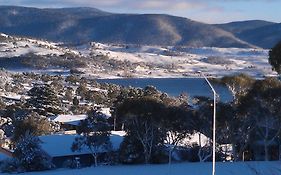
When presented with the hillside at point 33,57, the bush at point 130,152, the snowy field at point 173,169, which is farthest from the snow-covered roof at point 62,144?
the hillside at point 33,57

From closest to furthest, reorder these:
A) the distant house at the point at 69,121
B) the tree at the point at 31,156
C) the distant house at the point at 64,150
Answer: the tree at the point at 31,156, the distant house at the point at 64,150, the distant house at the point at 69,121

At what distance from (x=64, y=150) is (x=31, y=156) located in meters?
3.15

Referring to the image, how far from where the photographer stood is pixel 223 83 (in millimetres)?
37406

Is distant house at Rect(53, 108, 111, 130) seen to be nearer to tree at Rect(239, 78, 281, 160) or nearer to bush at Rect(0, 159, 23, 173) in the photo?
bush at Rect(0, 159, 23, 173)

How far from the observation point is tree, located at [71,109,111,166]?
3031 centimetres

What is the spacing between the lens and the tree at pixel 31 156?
95.0ft

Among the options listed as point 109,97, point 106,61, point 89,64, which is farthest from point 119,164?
point 106,61

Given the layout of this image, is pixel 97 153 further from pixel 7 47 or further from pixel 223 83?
pixel 7 47

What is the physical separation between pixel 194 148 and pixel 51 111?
23551 millimetres

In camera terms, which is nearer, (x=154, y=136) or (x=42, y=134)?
(x=154, y=136)

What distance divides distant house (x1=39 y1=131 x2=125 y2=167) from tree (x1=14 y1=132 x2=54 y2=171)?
1598mm

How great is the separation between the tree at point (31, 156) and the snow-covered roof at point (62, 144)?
5.38 feet

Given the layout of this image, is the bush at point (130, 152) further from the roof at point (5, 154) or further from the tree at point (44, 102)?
the tree at point (44, 102)

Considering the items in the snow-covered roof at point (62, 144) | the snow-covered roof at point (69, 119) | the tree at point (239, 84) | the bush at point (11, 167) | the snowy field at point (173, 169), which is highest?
the tree at point (239, 84)
